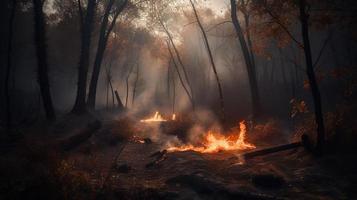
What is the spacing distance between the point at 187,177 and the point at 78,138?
854 centimetres

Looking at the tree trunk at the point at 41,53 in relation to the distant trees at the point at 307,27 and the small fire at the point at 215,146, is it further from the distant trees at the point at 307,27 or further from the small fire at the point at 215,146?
the distant trees at the point at 307,27

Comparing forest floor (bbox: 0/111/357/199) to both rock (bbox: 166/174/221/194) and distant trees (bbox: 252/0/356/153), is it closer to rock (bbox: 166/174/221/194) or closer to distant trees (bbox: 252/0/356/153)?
rock (bbox: 166/174/221/194)

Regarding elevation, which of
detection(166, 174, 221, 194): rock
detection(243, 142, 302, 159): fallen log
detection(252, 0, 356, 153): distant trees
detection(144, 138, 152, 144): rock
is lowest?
detection(166, 174, 221, 194): rock

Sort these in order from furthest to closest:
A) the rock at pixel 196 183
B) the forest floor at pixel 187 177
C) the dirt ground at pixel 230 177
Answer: the rock at pixel 196 183 → the dirt ground at pixel 230 177 → the forest floor at pixel 187 177

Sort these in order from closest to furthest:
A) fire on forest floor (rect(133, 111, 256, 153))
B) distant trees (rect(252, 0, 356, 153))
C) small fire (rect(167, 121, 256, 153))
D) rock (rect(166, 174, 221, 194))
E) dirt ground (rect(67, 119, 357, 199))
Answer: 1. dirt ground (rect(67, 119, 357, 199))
2. rock (rect(166, 174, 221, 194))
3. distant trees (rect(252, 0, 356, 153))
4. small fire (rect(167, 121, 256, 153))
5. fire on forest floor (rect(133, 111, 256, 153))

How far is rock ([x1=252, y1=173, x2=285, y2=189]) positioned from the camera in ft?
33.5

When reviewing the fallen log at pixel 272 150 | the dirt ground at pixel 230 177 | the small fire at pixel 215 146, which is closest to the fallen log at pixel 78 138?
the dirt ground at pixel 230 177

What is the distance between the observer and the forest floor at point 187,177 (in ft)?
28.0

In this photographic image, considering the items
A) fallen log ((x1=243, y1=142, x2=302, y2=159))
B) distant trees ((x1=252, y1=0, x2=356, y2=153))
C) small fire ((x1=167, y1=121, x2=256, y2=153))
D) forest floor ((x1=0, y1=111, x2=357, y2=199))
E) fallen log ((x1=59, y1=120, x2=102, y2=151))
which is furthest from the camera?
small fire ((x1=167, y1=121, x2=256, y2=153))

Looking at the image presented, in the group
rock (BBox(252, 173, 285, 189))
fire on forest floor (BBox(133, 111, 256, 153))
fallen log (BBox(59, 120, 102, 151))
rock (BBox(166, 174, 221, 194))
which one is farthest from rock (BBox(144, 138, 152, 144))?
rock (BBox(252, 173, 285, 189))

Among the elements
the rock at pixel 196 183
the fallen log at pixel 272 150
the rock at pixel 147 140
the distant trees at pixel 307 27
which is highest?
the distant trees at pixel 307 27

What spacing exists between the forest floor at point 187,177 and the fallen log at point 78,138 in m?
0.96

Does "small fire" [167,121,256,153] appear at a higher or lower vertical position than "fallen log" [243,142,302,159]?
lower

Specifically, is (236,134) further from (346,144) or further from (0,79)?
(0,79)
